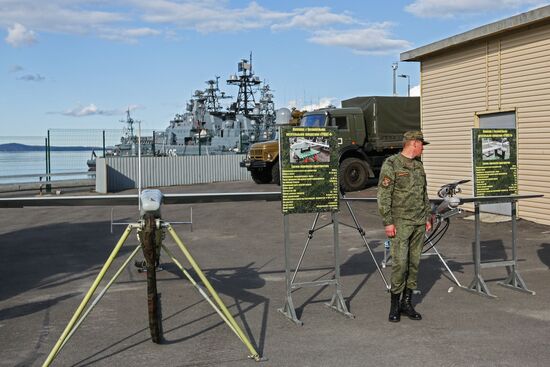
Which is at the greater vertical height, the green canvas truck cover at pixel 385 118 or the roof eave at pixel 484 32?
the roof eave at pixel 484 32

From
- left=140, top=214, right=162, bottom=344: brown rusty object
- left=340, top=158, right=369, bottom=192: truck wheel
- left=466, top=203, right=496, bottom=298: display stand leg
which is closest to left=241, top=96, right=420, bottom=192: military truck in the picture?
left=340, top=158, right=369, bottom=192: truck wheel

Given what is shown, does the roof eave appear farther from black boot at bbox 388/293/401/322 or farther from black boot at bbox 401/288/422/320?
black boot at bbox 388/293/401/322

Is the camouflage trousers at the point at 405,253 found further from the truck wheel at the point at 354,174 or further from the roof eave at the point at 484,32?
the truck wheel at the point at 354,174

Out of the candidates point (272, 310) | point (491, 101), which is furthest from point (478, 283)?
point (491, 101)

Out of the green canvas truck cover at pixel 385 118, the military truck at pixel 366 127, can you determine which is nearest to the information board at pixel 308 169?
the military truck at pixel 366 127

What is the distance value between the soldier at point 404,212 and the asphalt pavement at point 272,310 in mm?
436

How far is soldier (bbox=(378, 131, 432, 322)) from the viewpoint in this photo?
6391mm

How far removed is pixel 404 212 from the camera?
638 cm

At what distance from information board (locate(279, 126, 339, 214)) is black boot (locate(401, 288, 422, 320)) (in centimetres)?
121

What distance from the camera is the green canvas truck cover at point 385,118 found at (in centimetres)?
2145

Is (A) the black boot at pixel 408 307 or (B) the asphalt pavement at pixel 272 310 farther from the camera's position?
(A) the black boot at pixel 408 307

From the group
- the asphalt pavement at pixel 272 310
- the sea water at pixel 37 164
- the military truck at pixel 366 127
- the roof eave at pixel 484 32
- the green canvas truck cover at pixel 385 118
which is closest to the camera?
the asphalt pavement at pixel 272 310

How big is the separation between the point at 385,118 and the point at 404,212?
1583 centimetres

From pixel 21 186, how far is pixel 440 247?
20290mm
